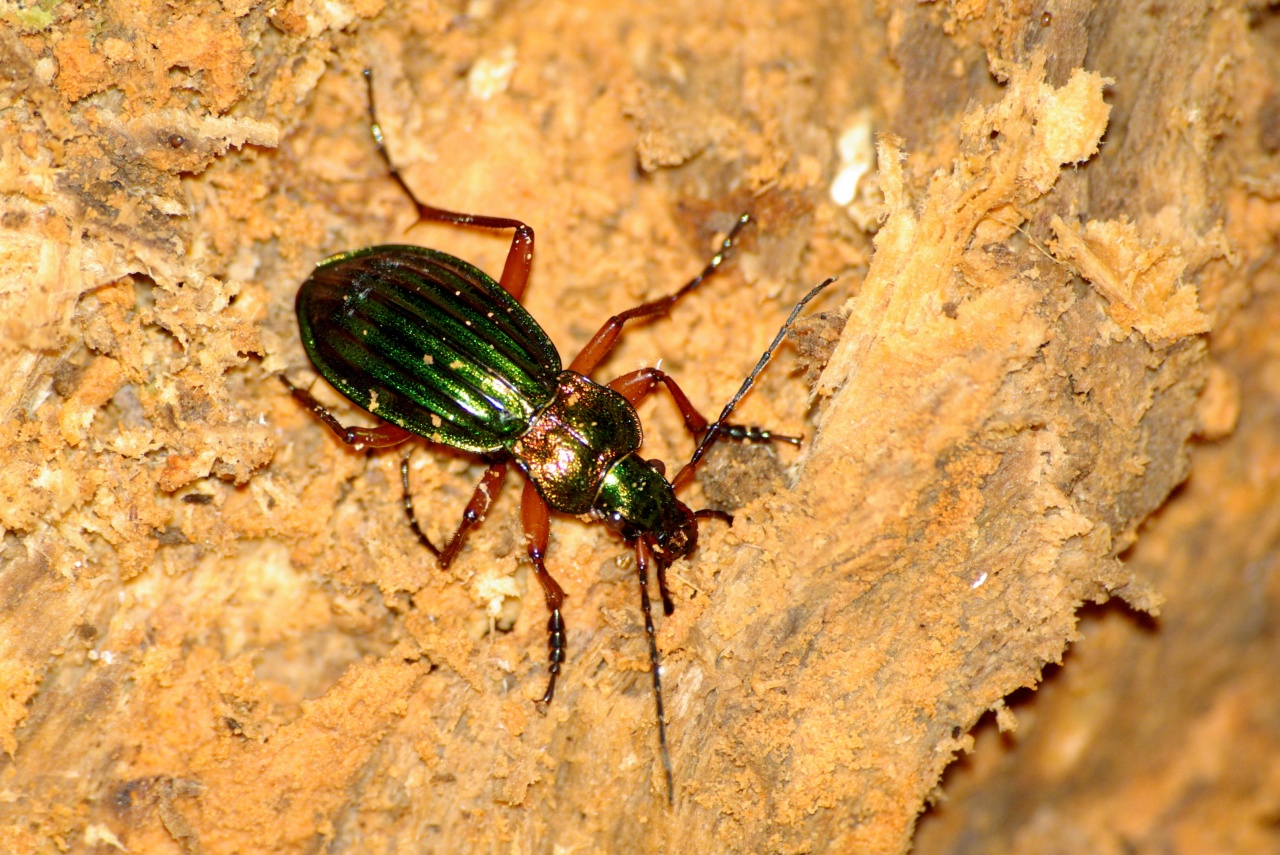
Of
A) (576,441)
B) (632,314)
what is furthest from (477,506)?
(632,314)

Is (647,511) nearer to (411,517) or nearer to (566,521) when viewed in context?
(566,521)

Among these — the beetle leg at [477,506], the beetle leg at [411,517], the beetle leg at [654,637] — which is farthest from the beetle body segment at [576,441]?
the beetle leg at [411,517]

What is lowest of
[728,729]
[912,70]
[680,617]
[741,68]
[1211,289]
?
[728,729]

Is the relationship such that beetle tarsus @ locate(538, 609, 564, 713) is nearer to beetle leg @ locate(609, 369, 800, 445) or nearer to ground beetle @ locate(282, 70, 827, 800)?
ground beetle @ locate(282, 70, 827, 800)

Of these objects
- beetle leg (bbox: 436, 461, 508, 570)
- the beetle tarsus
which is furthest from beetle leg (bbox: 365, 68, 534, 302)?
the beetle tarsus

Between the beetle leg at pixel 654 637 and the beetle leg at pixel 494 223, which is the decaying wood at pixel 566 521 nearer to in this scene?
the beetle leg at pixel 654 637

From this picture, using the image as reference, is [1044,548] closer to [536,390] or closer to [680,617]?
[680,617]

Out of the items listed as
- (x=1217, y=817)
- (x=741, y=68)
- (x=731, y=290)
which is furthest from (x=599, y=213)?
(x=1217, y=817)
